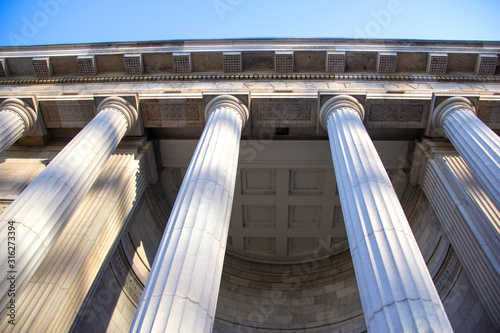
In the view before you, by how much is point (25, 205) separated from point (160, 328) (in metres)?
5.09

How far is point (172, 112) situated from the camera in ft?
49.1

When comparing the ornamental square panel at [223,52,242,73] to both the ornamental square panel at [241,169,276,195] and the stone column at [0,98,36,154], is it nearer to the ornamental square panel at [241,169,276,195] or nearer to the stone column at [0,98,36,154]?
the ornamental square panel at [241,169,276,195]

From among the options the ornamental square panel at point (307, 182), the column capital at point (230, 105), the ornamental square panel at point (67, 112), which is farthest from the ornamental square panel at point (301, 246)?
the ornamental square panel at point (67, 112)

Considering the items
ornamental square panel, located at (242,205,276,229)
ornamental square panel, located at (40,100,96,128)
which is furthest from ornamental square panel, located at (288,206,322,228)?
ornamental square panel, located at (40,100,96,128)

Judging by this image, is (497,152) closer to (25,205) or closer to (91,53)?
(25,205)

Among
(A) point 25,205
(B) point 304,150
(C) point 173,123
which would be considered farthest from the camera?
(B) point 304,150

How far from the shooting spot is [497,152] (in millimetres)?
10281

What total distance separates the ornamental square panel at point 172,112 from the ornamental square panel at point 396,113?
708 centimetres

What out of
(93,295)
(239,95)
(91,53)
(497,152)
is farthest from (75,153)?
(497,152)

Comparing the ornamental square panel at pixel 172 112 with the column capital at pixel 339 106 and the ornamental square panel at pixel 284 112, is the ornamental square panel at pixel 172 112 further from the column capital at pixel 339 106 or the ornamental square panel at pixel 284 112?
the column capital at pixel 339 106

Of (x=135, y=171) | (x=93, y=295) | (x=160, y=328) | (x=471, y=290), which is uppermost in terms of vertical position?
(x=135, y=171)

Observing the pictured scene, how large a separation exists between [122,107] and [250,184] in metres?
7.13

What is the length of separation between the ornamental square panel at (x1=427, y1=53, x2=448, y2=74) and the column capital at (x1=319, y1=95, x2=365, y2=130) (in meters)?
4.59

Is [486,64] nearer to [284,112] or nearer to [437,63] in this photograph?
[437,63]
